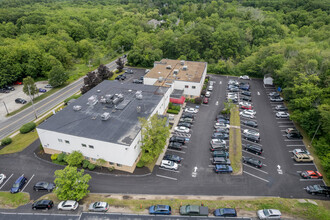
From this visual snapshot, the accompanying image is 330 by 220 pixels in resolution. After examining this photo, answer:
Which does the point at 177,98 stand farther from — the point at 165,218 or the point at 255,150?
the point at 165,218

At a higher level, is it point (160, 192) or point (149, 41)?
point (149, 41)

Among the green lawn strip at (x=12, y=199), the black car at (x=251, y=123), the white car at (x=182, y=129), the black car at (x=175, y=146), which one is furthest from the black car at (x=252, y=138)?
the green lawn strip at (x=12, y=199)

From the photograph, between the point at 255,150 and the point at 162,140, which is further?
the point at 255,150

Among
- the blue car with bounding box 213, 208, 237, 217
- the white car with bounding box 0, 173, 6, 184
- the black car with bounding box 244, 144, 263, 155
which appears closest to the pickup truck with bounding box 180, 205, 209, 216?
Answer: the blue car with bounding box 213, 208, 237, 217

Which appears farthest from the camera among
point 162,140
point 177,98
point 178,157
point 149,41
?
point 149,41

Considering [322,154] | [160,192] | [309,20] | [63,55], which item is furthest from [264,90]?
[309,20]

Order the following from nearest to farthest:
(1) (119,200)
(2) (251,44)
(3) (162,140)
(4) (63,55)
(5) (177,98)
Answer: (1) (119,200) < (3) (162,140) < (5) (177,98) < (4) (63,55) < (2) (251,44)

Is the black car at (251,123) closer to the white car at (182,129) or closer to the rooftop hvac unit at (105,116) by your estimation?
the white car at (182,129)
